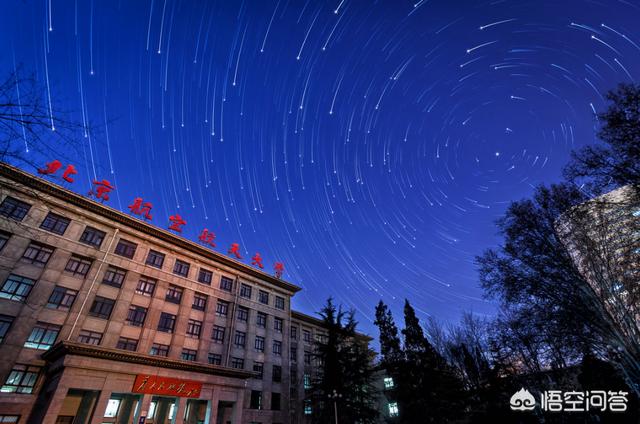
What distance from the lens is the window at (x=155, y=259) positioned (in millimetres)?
27797

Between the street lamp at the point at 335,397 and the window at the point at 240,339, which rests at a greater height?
the window at the point at 240,339

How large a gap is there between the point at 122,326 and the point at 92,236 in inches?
319

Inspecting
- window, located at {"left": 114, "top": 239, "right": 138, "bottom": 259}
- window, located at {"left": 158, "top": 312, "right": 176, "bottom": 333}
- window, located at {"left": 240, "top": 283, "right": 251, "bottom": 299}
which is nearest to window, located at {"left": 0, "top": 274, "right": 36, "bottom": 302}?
window, located at {"left": 114, "top": 239, "right": 138, "bottom": 259}

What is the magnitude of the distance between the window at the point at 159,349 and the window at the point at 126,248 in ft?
26.5

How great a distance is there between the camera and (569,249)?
1490 cm

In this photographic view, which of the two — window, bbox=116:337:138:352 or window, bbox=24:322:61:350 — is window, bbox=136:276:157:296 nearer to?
window, bbox=116:337:138:352

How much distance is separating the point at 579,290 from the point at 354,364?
765 inches

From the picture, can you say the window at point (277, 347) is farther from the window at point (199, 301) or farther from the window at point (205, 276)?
the window at point (205, 276)

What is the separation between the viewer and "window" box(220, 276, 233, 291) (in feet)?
107

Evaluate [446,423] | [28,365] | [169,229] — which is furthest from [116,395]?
[446,423]

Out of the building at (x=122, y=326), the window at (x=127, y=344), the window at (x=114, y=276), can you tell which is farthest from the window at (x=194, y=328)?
the window at (x=114, y=276)

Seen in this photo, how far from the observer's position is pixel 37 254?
2205cm

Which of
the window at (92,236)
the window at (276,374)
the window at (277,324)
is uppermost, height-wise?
the window at (92,236)

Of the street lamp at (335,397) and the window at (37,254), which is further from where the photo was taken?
the street lamp at (335,397)
